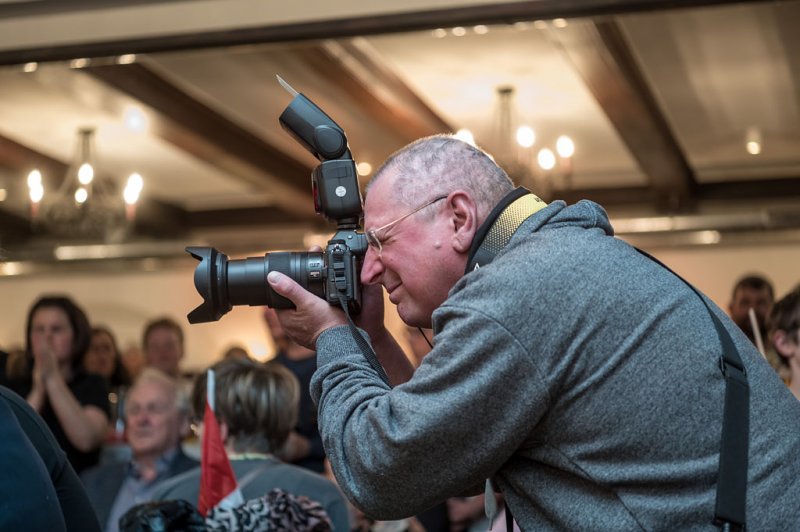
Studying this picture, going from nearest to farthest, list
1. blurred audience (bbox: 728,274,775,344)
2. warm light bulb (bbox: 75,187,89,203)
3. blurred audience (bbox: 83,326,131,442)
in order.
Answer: blurred audience (bbox: 728,274,775,344) < blurred audience (bbox: 83,326,131,442) < warm light bulb (bbox: 75,187,89,203)

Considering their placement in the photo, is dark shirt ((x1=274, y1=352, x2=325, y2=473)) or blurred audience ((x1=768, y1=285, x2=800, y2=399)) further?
dark shirt ((x1=274, y1=352, x2=325, y2=473))

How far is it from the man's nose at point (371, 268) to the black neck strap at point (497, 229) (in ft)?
0.49

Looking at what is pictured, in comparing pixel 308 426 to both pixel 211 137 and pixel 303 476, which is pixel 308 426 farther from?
pixel 211 137

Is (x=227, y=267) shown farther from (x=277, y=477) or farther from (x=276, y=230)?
(x=276, y=230)

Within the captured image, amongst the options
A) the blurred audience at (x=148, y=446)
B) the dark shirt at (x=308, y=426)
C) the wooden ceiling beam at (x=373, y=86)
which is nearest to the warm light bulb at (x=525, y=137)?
the wooden ceiling beam at (x=373, y=86)

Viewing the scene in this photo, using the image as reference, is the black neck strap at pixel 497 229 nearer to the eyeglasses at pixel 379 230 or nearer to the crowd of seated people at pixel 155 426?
the eyeglasses at pixel 379 230

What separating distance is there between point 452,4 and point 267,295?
2859mm

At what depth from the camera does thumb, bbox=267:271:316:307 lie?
5.29 feet

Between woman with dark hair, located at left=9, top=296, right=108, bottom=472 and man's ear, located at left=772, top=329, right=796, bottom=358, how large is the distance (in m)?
2.22

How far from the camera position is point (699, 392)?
133cm

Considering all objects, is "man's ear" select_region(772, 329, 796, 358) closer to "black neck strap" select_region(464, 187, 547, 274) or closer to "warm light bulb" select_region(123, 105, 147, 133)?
"black neck strap" select_region(464, 187, 547, 274)

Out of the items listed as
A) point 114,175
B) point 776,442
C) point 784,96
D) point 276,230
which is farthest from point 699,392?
point 276,230

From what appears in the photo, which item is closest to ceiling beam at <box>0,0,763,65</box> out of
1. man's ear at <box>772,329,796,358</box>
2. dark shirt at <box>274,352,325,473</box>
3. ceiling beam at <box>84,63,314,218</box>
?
dark shirt at <box>274,352,325,473</box>

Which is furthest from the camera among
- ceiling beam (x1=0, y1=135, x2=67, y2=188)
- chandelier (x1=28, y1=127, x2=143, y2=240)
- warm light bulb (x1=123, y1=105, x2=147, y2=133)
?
ceiling beam (x1=0, y1=135, x2=67, y2=188)
